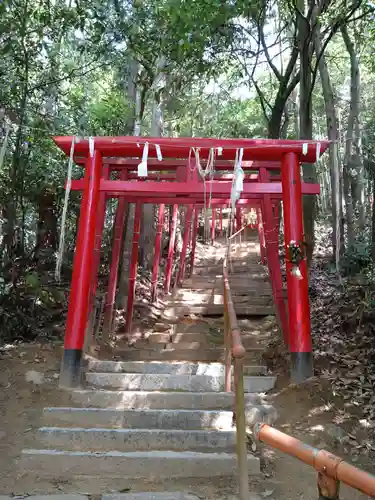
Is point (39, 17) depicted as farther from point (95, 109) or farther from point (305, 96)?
point (305, 96)

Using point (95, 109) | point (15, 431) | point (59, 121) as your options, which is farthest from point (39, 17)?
point (15, 431)

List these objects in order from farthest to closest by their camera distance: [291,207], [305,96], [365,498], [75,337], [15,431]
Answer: [305,96] → [291,207] → [75,337] → [15,431] → [365,498]

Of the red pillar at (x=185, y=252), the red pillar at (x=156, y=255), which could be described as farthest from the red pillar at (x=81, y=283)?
the red pillar at (x=185, y=252)

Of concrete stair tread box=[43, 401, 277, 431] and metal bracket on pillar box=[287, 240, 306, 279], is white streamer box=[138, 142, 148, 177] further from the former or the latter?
concrete stair tread box=[43, 401, 277, 431]

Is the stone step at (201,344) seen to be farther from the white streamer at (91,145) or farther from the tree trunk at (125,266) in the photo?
the white streamer at (91,145)

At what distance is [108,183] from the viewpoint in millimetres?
5406

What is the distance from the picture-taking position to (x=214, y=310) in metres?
8.73

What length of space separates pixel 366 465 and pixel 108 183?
12.6 ft

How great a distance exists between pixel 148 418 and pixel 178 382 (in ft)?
2.69

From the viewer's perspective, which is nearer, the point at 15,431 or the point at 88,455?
the point at 88,455

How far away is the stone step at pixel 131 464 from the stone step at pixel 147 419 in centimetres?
44

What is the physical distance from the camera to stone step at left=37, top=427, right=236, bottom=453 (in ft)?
12.3

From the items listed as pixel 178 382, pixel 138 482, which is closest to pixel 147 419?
pixel 138 482

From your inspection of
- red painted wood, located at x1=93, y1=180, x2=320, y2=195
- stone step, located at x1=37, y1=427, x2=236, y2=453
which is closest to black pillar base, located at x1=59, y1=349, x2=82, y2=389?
stone step, located at x1=37, y1=427, x2=236, y2=453
